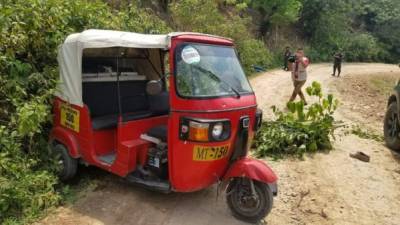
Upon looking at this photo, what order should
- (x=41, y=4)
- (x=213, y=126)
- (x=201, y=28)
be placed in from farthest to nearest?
1. (x=201, y=28)
2. (x=41, y=4)
3. (x=213, y=126)

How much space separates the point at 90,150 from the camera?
5.63m

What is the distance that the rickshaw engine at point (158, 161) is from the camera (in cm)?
513

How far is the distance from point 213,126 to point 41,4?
3712mm

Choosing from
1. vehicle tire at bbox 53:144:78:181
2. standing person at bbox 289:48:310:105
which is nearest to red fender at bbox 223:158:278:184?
vehicle tire at bbox 53:144:78:181

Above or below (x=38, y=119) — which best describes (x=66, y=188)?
below

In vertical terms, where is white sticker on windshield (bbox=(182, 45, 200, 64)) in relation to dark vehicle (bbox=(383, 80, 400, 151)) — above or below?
above

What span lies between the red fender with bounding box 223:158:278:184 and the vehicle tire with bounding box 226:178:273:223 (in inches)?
5.9

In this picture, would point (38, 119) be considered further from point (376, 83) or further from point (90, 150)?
point (376, 83)

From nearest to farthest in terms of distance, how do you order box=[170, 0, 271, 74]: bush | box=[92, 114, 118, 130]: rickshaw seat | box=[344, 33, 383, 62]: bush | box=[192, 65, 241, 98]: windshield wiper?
box=[192, 65, 241, 98]: windshield wiper → box=[92, 114, 118, 130]: rickshaw seat → box=[170, 0, 271, 74]: bush → box=[344, 33, 383, 62]: bush

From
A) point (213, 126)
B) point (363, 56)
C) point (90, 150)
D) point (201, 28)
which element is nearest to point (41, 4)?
point (90, 150)

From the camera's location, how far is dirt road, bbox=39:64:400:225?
16.5 feet

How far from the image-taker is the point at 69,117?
5.89 m

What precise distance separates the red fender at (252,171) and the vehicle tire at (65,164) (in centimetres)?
234

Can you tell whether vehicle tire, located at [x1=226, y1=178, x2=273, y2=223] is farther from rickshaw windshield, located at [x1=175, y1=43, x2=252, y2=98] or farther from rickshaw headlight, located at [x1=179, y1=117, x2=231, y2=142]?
rickshaw windshield, located at [x1=175, y1=43, x2=252, y2=98]
